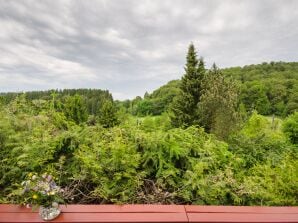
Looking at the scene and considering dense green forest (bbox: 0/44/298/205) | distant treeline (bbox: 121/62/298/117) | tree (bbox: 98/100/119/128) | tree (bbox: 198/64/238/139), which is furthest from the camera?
distant treeline (bbox: 121/62/298/117)

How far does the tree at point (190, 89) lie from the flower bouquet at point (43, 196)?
17.2m

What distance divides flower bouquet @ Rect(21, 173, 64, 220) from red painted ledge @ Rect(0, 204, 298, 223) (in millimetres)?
40

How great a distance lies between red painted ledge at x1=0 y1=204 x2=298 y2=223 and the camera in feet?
4.49

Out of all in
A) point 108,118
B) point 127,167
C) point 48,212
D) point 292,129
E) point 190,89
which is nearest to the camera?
point 48,212

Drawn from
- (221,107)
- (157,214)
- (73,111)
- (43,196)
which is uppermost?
(73,111)

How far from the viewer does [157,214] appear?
55.6 inches

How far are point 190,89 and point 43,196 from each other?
61.9ft

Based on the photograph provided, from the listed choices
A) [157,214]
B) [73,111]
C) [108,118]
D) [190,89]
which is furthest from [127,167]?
[190,89]

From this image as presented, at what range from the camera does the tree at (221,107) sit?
866 cm

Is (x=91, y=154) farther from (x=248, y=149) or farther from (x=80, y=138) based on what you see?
(x=248, y=149)

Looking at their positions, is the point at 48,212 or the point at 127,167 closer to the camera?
the point at 48,212

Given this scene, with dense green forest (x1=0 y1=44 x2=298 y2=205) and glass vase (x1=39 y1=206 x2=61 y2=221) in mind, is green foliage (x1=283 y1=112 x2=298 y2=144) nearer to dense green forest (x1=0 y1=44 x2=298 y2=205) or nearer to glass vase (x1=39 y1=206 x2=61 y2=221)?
dense green forest (x1=0 y1=44 x2=298 y2=205)

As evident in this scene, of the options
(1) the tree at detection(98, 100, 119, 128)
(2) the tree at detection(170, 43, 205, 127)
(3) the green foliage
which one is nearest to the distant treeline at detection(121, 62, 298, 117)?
(2) the tree at detection(170, 43, 205, 127)

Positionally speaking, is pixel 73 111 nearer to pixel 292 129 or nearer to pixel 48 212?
pixel 292 129
